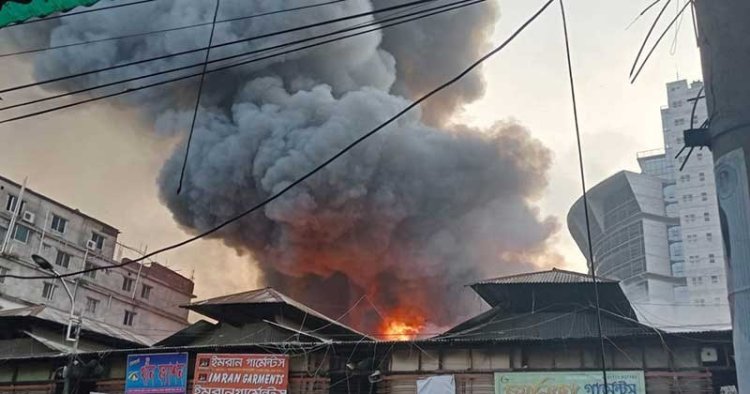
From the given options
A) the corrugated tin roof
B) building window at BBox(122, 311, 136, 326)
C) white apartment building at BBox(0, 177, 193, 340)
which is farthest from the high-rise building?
the corrugated tin roof

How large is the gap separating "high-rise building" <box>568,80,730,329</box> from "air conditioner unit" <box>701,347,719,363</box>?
60.4 meters

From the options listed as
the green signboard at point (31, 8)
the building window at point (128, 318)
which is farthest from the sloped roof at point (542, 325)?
the building window at point (128, 318)

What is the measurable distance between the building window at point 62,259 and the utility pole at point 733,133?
2032 inches

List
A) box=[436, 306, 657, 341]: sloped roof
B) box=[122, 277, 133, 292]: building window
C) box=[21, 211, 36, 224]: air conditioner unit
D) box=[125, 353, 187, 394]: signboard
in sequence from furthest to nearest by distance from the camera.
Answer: box=[122, 277, 133, 292]: building window, box=[21, 211, 36, 224]: air conditioner unit, box=[125, 353, 187, 394]: signboard, box=[436, 306, 657, 341]: sloped roof

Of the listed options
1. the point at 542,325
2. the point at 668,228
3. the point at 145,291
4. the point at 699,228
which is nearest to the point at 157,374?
the point at 542,325

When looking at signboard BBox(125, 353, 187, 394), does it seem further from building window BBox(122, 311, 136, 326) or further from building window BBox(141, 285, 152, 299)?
building window BBox(141, 285, 152, 299)

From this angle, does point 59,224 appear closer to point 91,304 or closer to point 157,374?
point 91,304

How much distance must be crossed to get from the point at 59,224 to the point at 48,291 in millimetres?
5528

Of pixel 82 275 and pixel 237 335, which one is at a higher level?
pixel 82 275

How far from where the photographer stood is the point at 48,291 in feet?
155

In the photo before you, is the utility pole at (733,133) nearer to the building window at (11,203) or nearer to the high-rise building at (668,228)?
the building window at (11,203)

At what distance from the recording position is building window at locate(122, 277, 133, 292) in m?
53.7

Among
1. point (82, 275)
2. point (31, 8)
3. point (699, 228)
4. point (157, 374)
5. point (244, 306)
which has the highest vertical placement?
point (699, 228)

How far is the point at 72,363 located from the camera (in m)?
19.8
